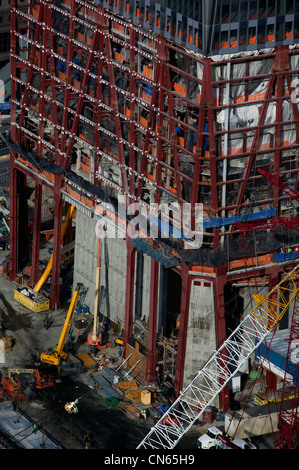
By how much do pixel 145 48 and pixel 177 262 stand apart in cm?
2510

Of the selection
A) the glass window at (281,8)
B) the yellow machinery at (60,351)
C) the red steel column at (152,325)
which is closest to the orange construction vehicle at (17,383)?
the yellow machinery at (60,351)

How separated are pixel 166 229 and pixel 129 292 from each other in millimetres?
11670

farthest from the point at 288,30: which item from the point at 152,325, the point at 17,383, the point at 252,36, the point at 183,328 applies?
the point at 17,383

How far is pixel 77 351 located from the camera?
150 metres

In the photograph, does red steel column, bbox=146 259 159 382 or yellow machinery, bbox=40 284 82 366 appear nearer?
red steel column, bbox=146 259 159 382

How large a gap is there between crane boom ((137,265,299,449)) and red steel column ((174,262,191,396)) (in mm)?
1758

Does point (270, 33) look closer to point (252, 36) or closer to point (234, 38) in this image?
point (252, 36)

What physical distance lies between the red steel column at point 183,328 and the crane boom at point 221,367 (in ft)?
5.77

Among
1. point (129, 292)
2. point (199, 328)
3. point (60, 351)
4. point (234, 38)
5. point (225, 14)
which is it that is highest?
point (225, 14)

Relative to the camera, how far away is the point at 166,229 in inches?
5433

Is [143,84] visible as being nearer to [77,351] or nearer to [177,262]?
[177,262]

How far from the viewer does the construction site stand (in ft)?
422

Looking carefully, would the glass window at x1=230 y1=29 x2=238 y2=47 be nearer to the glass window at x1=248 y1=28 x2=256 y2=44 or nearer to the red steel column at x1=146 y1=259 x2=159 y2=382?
the glass window at x1=248 y1=28 x2=256 y2=44

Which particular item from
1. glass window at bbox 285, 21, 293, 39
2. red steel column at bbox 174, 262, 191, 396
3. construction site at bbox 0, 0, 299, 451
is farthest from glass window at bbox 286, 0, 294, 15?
red steel column at bbox 174, 262, 191, 396
